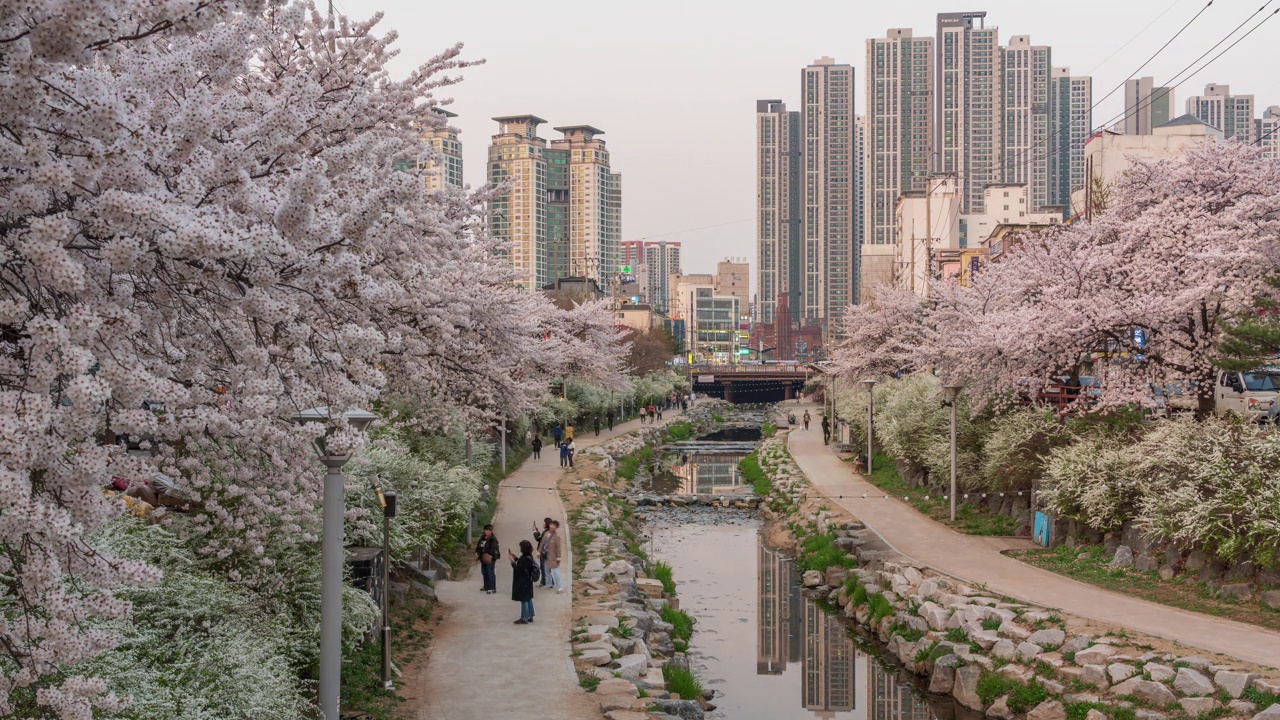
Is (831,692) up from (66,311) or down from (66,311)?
down

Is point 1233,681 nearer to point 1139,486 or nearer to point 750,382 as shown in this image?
point 1139,486

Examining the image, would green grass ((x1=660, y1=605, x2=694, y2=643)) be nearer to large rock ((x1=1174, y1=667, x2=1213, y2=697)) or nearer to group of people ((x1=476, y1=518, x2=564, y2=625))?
group of people ((x1=476, y1=518, x2=564, y2=625))

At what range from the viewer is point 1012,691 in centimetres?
1462

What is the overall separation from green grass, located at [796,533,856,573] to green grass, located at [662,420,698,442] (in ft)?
128

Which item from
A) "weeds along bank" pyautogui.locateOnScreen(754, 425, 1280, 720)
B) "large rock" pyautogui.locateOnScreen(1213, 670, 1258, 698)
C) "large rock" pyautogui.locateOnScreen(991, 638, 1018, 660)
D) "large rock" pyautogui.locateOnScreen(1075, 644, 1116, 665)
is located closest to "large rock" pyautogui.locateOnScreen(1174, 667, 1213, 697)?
"weeds along bank" pyautogui.locateOnScreen(754, 425, 1280, 720)

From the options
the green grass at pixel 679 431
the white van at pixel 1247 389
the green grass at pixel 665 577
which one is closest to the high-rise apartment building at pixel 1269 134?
the white van at pixel 1247 389

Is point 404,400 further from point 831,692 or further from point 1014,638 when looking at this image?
point 1014,638

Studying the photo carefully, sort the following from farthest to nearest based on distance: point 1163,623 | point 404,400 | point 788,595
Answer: point 788,595 < point 404,400 < point 1163,623

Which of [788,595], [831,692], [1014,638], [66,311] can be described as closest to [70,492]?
[66,311]

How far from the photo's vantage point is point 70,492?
446 cm

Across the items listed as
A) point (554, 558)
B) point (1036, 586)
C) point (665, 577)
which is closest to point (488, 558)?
point (554, 558)

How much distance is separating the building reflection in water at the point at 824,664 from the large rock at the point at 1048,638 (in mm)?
2065

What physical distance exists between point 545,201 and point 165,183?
15252 centimetres

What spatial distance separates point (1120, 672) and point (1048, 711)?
1.12m
